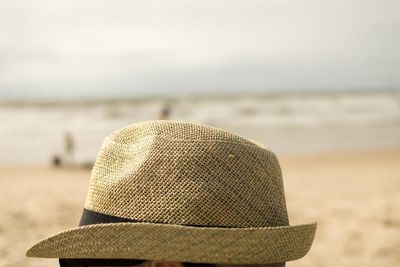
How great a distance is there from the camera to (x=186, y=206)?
1.17m

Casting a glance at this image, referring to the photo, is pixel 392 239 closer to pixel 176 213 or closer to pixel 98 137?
pixel 176 213

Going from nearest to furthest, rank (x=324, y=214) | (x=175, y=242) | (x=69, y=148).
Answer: (x=175, y=242) < (x=324, y=214) < (x=69, y=148)

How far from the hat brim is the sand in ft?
10.3

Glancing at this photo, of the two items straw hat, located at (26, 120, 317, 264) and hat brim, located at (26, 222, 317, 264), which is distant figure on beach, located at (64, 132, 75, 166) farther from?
hat brim, located at (26, 222, 317, 264)

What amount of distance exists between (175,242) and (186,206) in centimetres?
10

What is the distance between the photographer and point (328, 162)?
12797 mm

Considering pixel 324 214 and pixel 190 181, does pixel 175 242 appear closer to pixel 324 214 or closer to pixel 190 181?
pixel 190 181

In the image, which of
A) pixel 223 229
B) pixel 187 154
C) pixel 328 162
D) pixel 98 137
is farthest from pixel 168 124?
pixel 98 137

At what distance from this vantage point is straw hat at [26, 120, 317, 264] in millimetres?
1124

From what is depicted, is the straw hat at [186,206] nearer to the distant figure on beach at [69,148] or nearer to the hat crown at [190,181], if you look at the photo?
the hat crown at [190,181]

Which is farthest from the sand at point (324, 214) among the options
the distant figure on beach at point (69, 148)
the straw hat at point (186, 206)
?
the straw hat at point (186, 206)

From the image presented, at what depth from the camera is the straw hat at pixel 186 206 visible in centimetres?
112

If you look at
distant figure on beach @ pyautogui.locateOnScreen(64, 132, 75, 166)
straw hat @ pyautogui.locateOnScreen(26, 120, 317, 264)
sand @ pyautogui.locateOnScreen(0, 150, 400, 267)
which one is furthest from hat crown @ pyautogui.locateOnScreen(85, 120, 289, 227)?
distant figure on beach @ pyautogui.locateOnScreen(64, 132, 75, 166)

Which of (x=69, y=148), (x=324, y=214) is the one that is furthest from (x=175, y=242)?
(x=69, y=148)
